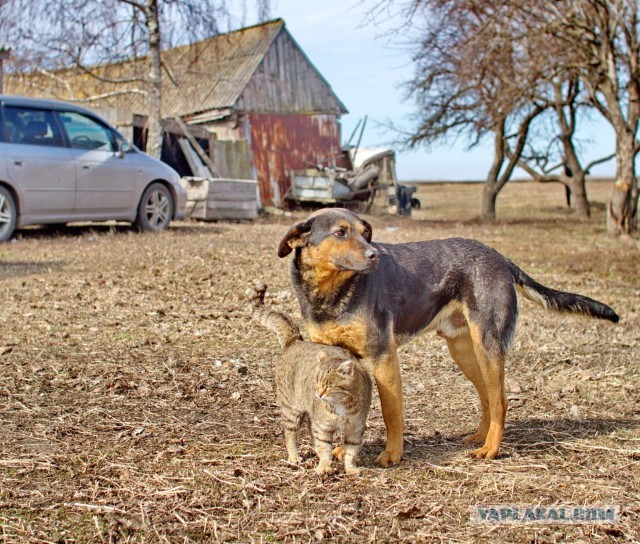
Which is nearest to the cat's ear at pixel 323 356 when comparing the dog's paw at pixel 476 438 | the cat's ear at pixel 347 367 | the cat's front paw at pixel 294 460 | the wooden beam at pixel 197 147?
the cat's ear at pixel 347 367

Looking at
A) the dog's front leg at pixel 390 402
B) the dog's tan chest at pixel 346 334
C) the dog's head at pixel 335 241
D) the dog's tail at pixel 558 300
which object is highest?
the dog's head at pixel 335 241

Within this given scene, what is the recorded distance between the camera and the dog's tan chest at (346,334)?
181 inches

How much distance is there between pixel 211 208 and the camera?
62.3 feet

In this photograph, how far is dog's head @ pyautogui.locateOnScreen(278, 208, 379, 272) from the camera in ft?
14.6

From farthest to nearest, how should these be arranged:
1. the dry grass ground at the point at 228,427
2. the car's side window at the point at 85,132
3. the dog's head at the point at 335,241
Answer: the car's side window at the point at 85,132
the dog's head at the point at 335,241
the dry grass ground at the point at 228,427

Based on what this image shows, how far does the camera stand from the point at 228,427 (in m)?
5.20

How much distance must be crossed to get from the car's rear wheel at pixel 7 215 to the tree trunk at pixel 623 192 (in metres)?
13.7

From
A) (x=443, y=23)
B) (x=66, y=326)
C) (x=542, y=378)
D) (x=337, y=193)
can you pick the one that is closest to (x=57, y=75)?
(x=337, y=193)

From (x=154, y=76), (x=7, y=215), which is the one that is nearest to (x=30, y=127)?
(x=7, y=215)

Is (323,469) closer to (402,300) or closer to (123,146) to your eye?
(402,300)

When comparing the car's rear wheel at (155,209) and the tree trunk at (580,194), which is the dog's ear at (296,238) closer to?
the car's rear wheel at (155,209)

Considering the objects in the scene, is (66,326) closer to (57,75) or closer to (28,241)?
(28,241)

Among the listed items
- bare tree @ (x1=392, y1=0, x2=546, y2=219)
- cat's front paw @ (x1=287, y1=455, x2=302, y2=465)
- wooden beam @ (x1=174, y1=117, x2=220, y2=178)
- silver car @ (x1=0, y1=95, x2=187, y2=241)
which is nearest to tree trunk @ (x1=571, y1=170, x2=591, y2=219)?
bare tree @ (x1=392, y1=0, x2=546, y2=219)

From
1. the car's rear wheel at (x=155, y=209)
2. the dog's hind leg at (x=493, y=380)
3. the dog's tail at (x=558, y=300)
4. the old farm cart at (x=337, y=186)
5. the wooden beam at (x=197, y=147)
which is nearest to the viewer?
the dog's hind leg at (x=493, y=380)
